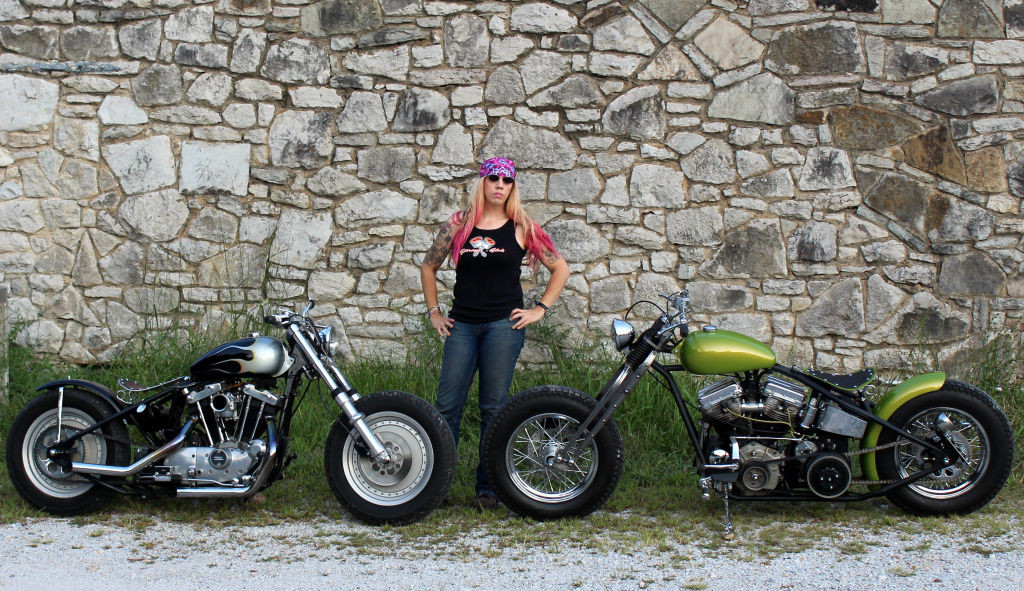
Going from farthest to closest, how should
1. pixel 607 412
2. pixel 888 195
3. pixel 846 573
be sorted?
1. pixel 888 195
2. pixel 607 412
3. pixel 846 573

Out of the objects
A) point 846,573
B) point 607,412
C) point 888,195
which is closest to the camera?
point 846,573

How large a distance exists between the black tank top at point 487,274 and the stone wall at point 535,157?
1.79m

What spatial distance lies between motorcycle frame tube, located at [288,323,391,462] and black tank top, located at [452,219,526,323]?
70 cm

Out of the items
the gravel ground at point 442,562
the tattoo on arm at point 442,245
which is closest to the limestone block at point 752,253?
the tattoo on arm at point 442,245

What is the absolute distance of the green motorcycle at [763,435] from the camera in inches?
156

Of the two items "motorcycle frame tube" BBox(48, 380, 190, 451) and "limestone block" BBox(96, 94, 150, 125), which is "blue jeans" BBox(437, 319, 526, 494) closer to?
"motorcycle frame tube" BBox(48, 380, 190, 451)

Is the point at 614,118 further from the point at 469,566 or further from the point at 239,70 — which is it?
the point at 469,566

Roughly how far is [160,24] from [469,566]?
4.68 meters

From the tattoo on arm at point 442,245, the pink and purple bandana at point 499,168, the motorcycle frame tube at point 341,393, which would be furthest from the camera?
the tattoo on arm at point 442,245

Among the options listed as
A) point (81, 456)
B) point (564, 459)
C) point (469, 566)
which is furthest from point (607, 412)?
point (81, 456)

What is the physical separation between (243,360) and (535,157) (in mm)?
2771

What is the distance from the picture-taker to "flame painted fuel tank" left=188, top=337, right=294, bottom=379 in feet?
13.2

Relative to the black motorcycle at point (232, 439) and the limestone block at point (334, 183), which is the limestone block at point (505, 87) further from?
the black motorcycle at point (232, 439)

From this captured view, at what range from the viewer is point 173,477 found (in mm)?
4035
